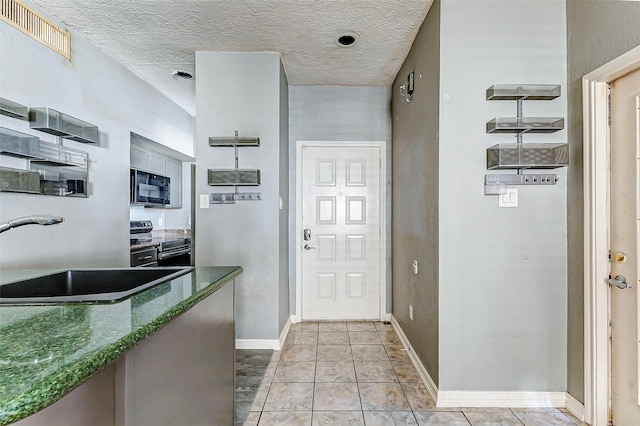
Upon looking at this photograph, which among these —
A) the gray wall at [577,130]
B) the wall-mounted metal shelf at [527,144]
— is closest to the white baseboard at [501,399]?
the gray wall at [577,130]

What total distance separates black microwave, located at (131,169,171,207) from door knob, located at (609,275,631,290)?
156 inches

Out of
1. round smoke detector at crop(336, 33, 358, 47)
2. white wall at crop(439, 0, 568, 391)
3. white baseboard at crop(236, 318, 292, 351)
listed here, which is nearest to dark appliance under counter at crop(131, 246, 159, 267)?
white baseboard at crop(236, 318, 292, 351)

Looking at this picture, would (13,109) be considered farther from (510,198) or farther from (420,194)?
(510,198)

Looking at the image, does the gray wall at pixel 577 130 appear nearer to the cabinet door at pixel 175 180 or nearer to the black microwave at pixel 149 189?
the black microwave at pixel 149 189

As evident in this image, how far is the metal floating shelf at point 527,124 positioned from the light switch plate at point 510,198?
0.38 meters

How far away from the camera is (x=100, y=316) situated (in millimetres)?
855

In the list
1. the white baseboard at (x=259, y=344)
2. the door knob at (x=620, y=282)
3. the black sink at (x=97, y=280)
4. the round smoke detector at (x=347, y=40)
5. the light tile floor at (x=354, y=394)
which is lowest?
the light tile floor at (x=354, y=394)

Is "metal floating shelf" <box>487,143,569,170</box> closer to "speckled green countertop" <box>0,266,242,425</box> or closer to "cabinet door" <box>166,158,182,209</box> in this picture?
"speckled green countertop" <box>0,266,242,425</box>

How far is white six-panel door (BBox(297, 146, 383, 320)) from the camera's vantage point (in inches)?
148

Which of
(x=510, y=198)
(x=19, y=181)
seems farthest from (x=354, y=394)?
(x=19, y=181)

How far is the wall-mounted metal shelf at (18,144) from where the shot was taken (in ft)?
6.66

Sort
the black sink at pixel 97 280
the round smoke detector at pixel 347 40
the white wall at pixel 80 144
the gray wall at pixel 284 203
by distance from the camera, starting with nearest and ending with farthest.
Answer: the black sink at pixel 97 280
the white wall at pixel 80 144
the round smoke detector at pixel 347 40
the gray wall at pixel 284 203

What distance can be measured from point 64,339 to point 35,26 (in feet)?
8.75

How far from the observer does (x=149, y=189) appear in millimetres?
3867
